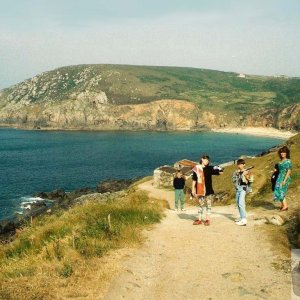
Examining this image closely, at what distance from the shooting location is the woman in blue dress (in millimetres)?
14977

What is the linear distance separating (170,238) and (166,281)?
3.47 metres

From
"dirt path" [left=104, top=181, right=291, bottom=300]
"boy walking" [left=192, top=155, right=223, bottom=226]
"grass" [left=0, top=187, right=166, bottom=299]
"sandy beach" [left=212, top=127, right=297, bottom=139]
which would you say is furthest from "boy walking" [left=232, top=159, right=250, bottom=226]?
"sandy beach" [left=212, top=127, right=297, bottom=139]

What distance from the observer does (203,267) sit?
1030cm

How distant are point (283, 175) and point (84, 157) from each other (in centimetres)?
9415

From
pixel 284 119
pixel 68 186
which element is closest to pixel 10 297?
pixel 68 186

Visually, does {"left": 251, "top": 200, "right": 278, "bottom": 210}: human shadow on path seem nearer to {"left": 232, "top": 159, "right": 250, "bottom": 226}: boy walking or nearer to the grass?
{"left": 232, "top": 159, "right": 250, "bottom": 226}: boy walking

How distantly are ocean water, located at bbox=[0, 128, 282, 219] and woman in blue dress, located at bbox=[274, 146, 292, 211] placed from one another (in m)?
38.3

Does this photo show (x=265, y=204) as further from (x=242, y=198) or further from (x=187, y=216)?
(x=242, y=198)

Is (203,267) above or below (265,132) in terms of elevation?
above

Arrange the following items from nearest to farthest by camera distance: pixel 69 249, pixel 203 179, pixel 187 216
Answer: pixel 69 249
pixel 203 179
pixel 187 216

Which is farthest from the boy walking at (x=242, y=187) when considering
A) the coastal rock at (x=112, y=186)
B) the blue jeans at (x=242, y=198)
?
the coastal rock at (x=112, y=186)

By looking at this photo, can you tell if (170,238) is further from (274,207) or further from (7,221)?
(7,221)

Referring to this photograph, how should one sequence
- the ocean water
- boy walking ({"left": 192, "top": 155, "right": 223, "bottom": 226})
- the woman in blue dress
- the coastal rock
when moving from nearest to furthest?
boy walking ({"left": 192, "top": 155, "right": 223, "bottom": 226})
the woman in blue dress
the coastal rock
the ocean water

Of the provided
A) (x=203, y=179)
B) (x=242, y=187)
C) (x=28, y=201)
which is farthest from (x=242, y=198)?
(x=28, y=201)
